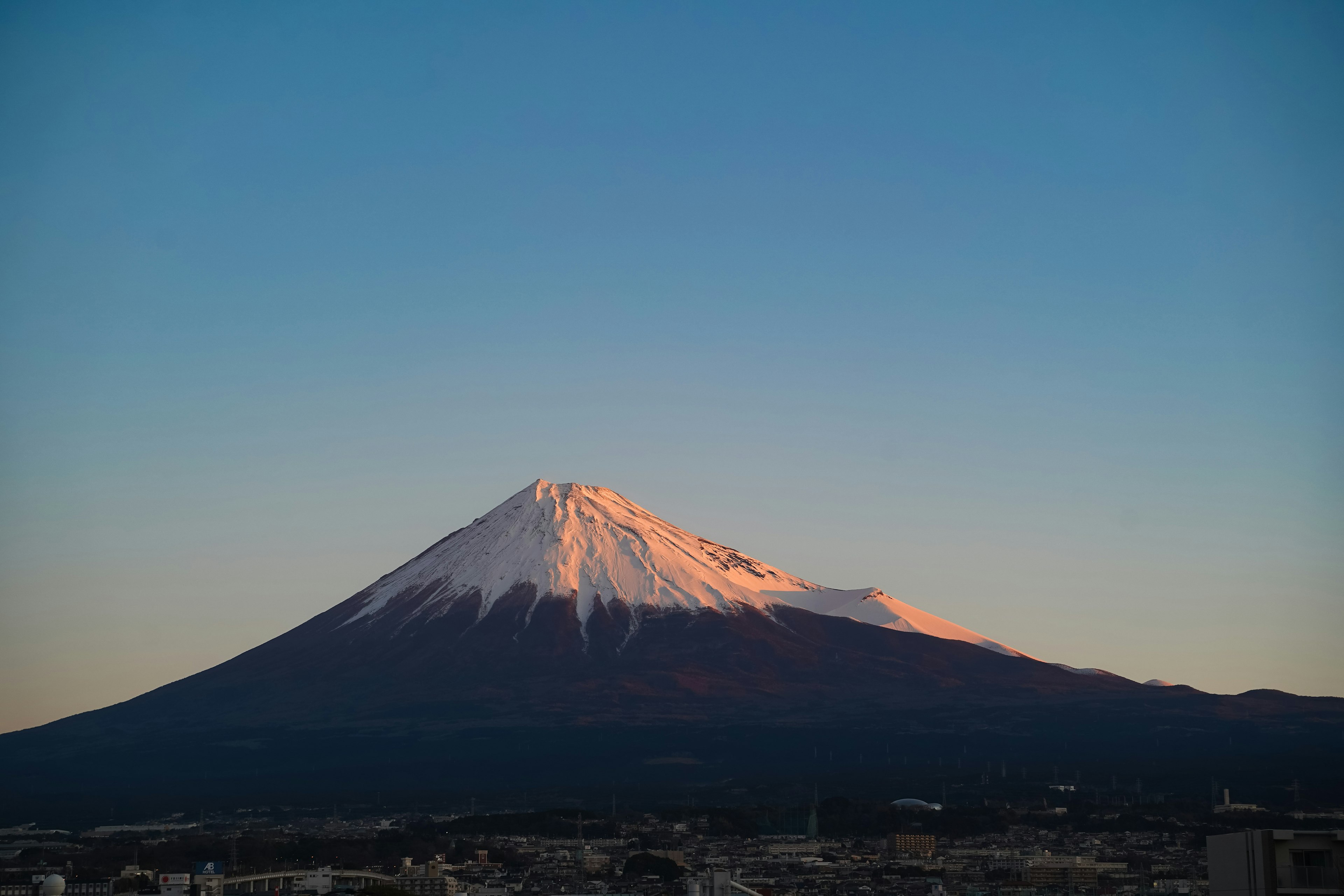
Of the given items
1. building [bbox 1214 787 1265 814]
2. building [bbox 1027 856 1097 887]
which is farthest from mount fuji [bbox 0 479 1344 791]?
building [bbox 1027 856 1097 887]

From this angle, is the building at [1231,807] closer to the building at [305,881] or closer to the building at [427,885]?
the building at [427,885]

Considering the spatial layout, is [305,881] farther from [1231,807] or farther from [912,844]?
[1231,807]

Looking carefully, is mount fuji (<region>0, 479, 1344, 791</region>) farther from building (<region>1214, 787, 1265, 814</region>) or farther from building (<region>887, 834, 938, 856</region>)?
building (<region>887, 834, 938, 856</region>)

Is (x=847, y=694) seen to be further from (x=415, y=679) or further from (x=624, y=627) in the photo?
(x=415, y=679)

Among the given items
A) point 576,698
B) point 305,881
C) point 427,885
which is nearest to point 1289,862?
point 427,885

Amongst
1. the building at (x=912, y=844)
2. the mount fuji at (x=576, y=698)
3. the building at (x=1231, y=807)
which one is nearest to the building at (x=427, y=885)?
the building at (x=912, y=844)

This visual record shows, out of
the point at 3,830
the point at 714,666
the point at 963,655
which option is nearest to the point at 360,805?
the point at 3,830
